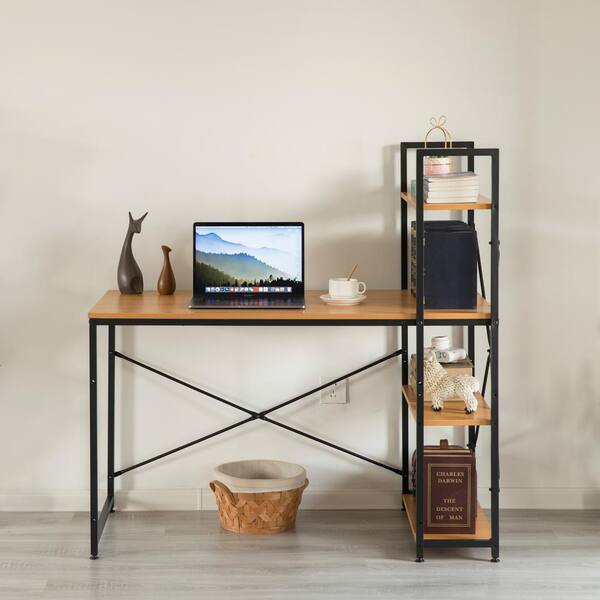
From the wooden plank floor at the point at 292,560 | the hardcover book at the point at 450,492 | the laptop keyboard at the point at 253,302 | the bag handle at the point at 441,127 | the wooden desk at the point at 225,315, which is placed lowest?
the wooden plank floor at the point at 292,560

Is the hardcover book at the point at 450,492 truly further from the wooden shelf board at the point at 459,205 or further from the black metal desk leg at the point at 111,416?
the black metal desk leg at the point at 111,416

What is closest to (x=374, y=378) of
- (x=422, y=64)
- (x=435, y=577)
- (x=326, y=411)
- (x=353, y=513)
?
(x=326, y=411)

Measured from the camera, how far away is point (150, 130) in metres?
3.56

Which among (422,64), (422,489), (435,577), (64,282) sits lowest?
(435,577)

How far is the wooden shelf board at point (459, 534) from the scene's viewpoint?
328cm

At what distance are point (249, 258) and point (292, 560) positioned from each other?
983mm

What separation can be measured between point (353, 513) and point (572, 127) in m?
1.55

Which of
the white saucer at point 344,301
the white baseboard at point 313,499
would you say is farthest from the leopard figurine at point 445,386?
the white baseboard at point 313,499

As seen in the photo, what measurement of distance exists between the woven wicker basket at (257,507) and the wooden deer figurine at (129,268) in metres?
0.71

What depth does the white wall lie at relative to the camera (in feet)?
11.6

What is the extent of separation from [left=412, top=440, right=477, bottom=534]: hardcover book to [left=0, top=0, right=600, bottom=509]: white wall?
451 mm

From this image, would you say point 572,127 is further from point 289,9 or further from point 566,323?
point 289,9

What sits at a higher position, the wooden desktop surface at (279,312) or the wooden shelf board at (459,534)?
the wooden desktop surface at (279,312)

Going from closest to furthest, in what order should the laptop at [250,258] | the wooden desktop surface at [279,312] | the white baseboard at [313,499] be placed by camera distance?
1. the wooden desktop surface at [279,312]
2. the laptop at [250,258]
3. the white baseboard at [313,499]
